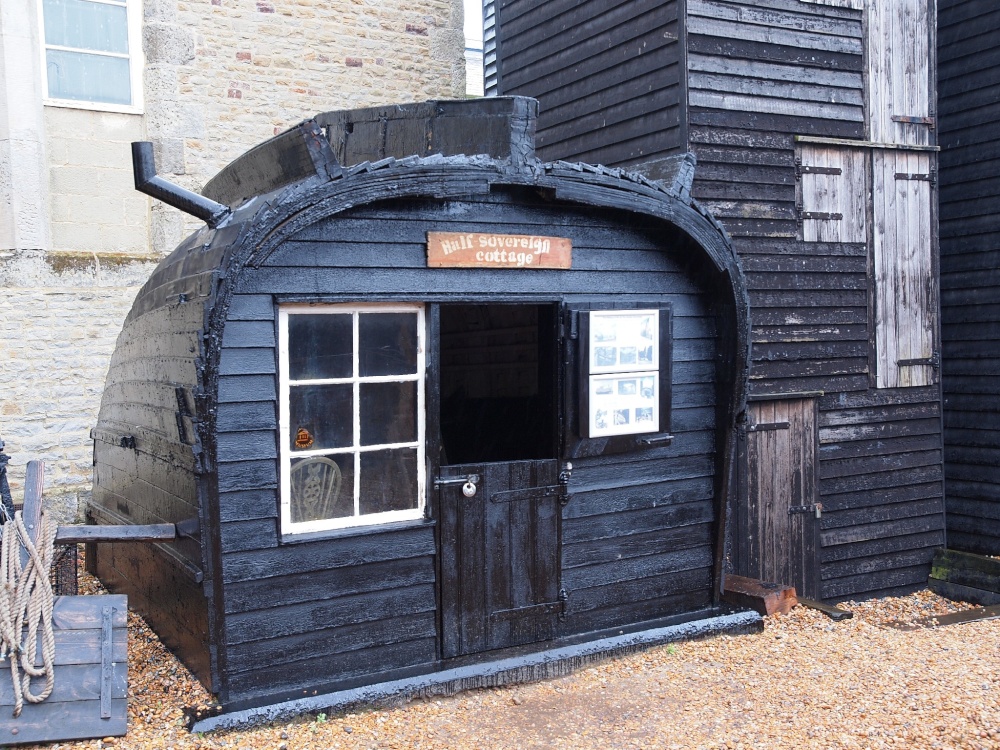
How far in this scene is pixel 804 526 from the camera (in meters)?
8.81

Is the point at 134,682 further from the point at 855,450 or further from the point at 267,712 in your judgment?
the point at 855,450

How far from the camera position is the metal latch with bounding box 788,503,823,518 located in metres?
8.73

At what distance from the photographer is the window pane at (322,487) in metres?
4.95

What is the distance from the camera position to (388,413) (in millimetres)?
5219

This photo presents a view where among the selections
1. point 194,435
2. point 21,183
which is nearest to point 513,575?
point 194,435

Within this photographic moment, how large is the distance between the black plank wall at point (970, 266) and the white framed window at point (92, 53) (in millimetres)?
8963

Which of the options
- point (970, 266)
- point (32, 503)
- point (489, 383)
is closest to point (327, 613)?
point (32, 503)

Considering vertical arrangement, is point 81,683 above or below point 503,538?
below

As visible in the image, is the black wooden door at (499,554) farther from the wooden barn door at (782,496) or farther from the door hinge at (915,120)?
the door hinge at (915,120)

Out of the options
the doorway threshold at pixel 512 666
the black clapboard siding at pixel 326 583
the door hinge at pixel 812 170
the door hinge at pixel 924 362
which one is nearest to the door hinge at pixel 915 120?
the door hinge at pixel 812 170

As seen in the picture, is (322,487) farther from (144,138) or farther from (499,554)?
(144,138)

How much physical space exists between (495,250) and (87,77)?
715 cm

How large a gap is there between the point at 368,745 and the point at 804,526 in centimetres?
550

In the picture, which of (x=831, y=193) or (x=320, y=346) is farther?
(x=831, y=193)
